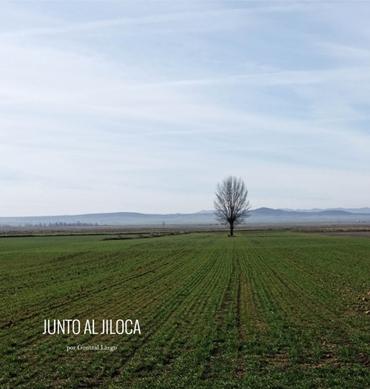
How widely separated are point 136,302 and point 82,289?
6.21 meters

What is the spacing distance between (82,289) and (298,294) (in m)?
12.1

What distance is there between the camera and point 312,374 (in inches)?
503

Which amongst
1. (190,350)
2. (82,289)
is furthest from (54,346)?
(82,289)

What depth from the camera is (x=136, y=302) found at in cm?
2414

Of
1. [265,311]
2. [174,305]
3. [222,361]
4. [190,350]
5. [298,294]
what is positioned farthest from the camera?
[298,294]

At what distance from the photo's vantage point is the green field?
42.0 feet

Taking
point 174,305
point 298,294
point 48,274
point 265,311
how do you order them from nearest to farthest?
1. point 265,311
2. point 174,305
3. point 298,294
4. point 48,274

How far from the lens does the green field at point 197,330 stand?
12789mm

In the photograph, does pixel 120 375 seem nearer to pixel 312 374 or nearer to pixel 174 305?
pixel 312 374

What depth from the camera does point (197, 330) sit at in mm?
17922

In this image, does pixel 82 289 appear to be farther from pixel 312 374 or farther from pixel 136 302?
pixel 312 374

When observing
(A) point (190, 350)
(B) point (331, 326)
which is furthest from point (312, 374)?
(B) point (331, 326)

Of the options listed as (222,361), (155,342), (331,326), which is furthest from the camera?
(331,326)

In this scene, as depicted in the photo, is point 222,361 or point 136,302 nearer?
point 222,361
